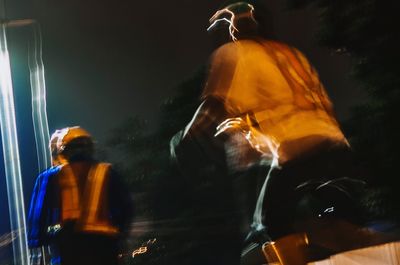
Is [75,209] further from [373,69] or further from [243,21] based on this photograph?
[373,69]

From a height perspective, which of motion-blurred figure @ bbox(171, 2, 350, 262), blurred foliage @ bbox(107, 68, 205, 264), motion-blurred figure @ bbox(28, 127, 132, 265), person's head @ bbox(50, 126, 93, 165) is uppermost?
motion-blurred figure @ bbox(171, 2, 350, 262)

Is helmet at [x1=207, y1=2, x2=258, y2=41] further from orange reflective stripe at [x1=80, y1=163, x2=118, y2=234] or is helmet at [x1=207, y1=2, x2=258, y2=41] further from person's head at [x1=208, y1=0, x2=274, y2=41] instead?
orange reflective stripe at [x1=80, y1=163, x2=118, y2=234]

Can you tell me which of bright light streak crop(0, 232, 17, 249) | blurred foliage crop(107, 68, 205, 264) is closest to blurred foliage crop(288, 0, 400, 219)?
blurred foliage crop(107, 68, 205, 264)

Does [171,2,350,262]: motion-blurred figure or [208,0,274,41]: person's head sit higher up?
[208,0,274,41]: person's head

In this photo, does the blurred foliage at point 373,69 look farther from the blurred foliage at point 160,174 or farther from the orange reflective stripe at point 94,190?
the orange reflective stripe at point 94,190

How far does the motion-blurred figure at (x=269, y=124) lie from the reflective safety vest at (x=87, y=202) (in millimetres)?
852

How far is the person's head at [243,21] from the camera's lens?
2717 mm

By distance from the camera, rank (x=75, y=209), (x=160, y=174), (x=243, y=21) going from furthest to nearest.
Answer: (x=160, y=174), (x=75, y=209), (x=243, y=21)

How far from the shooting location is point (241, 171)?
2666 millimetres

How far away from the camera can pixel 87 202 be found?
3.24 m

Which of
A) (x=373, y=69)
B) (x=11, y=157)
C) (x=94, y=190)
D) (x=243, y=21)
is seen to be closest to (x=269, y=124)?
(x=243, y=21)

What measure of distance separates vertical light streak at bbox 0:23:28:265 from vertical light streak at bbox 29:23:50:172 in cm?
19

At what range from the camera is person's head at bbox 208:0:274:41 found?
8.91 ft

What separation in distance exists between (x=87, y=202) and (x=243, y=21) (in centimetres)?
138
